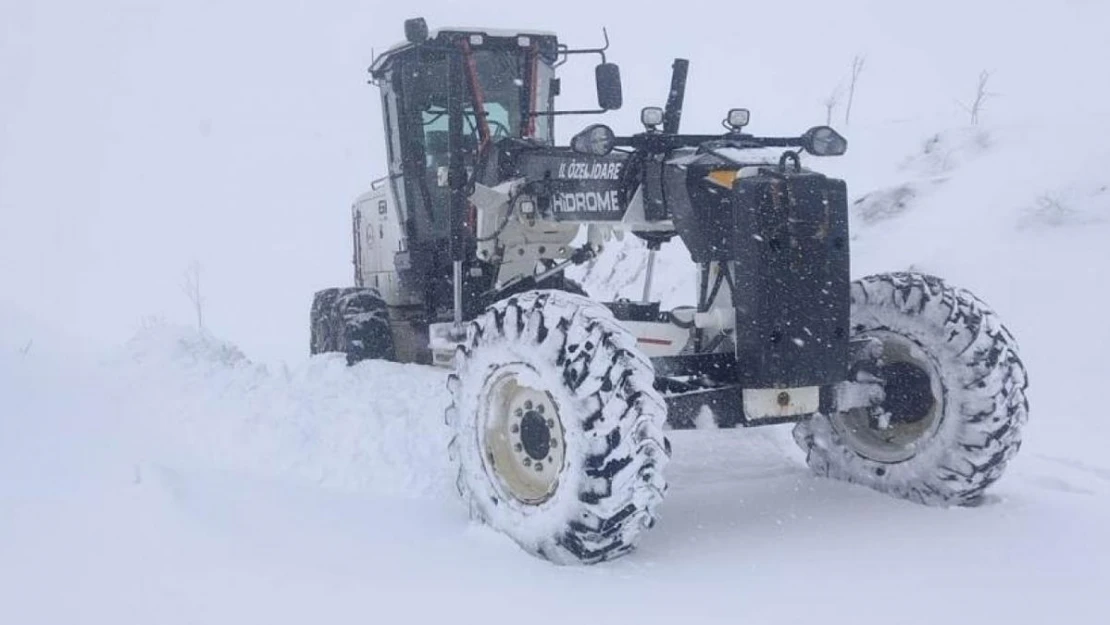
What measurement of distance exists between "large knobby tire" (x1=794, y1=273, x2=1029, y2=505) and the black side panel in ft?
2.41

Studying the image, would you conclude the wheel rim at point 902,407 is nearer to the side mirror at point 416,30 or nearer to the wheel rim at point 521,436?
the wheel rim at point 521,436

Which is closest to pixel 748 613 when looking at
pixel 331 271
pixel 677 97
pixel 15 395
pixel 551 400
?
pixel 551 400

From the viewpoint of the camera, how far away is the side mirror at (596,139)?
4793 mm

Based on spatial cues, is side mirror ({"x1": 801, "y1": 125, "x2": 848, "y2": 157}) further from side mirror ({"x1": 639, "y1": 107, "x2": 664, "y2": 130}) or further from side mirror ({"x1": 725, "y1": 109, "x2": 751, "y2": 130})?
side mirror ({"x1": 639, "y1": 107, "x2": 664, "y2": 130})

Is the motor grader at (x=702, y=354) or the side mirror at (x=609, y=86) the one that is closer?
the motor grader at (x=702, y=354)

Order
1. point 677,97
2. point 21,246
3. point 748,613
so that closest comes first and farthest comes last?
1. point 748,613
2. point 677,97
3. point 21,246

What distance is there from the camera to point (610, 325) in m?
4.03

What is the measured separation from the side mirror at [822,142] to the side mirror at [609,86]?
1.70 m

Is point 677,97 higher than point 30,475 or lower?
higher

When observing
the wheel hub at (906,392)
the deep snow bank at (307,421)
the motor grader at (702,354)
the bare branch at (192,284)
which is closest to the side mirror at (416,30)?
the motor grader at (702,354)

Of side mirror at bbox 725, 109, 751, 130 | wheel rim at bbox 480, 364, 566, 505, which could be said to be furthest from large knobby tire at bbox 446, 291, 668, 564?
side mirror at bbox 725, 109, 751, 130

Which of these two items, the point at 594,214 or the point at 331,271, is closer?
the point at 594,214

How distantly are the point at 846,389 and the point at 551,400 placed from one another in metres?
1.44

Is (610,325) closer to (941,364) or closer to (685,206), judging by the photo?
(685,206)
